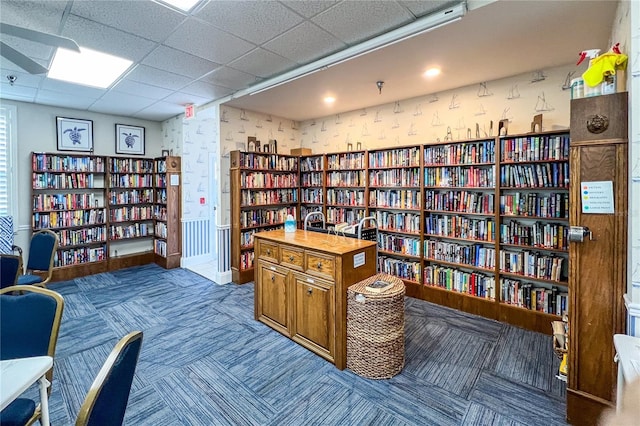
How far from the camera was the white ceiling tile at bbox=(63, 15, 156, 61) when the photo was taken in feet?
7.63

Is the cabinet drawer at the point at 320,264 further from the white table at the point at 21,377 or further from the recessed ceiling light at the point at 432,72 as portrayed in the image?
the recessed ceiling light at the point at 432,72

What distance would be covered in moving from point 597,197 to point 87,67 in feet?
15.2

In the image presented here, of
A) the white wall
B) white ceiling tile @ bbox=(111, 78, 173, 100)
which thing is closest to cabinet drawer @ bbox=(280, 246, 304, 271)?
white ceiling tile @ bbox=(111, 78, 173, 100)

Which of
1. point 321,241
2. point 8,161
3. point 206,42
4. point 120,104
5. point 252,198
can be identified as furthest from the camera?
point 252,198

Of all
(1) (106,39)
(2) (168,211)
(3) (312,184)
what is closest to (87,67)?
(1) (106,39)

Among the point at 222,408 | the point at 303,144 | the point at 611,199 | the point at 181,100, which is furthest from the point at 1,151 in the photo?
the point at 611,199

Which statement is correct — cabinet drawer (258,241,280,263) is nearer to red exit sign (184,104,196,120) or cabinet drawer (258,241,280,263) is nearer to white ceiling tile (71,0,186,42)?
white ceiling tile (71,0,186,42)

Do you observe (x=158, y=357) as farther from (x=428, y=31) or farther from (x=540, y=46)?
(x=540, y=46)

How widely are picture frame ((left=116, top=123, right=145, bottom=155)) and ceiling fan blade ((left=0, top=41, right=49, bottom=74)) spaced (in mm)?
3413

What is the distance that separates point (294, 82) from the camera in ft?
11.4

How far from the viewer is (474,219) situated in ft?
11.4

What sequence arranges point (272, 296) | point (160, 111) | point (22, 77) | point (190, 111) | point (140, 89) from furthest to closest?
1. point (160, 111)
2. point (190, 111)
3. point (140, 89)
4. point (22, 77)
5. point (272, 296)

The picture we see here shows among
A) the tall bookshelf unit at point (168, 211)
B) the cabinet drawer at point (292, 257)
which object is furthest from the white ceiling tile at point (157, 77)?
the cabinet drawer at point (292, 257)

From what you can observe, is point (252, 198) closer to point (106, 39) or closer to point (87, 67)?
point (87, 67)
